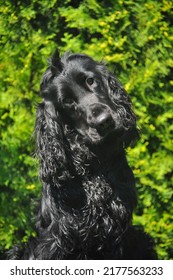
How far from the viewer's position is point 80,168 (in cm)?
477

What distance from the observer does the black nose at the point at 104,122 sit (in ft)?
14.8

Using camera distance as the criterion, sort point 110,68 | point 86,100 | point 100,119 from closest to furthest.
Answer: point 100,119 < point 86,100 < point 110,68

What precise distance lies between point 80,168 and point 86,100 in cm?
48

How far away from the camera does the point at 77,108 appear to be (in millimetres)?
4672

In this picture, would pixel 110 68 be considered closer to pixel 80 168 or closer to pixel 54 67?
pixel 54 67

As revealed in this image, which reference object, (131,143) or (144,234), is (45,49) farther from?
(144,234)

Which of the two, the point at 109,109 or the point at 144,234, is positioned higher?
the point at 109,109

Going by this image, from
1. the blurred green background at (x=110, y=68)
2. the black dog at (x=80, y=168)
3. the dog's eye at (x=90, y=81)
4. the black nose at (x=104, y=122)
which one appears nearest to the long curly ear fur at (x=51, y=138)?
the black dog at (x=80, y=168)

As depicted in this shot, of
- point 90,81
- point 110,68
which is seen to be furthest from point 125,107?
point 110,68

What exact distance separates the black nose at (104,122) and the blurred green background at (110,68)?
125 centimetres

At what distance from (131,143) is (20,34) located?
1.67 metres

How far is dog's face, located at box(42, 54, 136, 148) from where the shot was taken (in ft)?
15.1

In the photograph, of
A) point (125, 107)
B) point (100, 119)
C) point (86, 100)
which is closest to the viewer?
point (100, 119)
